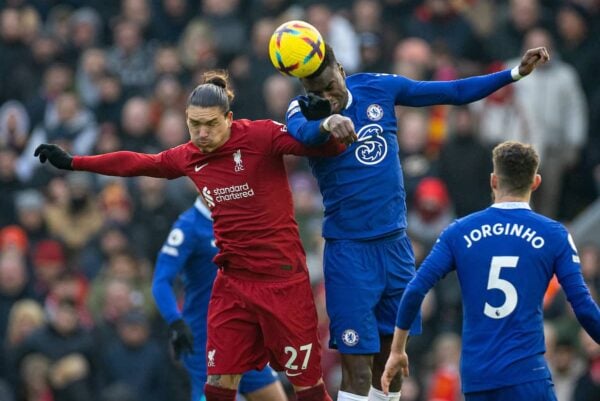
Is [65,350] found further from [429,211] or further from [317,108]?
[317,108]

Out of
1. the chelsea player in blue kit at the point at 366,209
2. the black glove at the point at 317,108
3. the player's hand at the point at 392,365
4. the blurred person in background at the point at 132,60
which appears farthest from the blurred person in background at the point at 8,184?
the player's hand at the point at 392,365

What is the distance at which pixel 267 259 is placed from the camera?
9.52m

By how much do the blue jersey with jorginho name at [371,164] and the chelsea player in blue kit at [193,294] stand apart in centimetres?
175

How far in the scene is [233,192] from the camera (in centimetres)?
945

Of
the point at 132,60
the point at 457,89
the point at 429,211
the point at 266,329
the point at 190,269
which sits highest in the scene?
the point at 132,60

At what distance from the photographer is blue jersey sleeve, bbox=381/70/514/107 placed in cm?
936

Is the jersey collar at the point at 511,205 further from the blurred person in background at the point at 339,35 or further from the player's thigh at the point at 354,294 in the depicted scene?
the blurred person in background at the point at 339,35

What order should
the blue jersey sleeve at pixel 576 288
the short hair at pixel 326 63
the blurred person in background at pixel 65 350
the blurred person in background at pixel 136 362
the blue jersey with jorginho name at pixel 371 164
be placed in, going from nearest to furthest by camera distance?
the blue jersey sleeve at pixel 576 288, the short hair at pixel 326 63, the blue jersey with jorginho name at pixel 371 164, the blurred person in background at pixel 65 350, the blurred person in background at pixel 136 362

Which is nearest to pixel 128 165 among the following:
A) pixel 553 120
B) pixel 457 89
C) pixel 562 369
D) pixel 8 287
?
pixel 457 89

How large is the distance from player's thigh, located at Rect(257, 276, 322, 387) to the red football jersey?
13 cm

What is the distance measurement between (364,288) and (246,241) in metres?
0.81

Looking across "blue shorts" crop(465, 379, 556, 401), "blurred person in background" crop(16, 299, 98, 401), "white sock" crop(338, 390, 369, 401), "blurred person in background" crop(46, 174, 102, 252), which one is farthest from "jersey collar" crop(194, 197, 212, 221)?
"blurred person in background" crop(46, 174, 102, 252)

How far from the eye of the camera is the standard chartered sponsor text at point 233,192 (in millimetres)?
9430

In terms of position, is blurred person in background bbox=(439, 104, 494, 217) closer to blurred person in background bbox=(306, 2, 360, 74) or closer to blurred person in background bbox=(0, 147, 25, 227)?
blurred person in background bbox=(306, 2, 360, 74)
